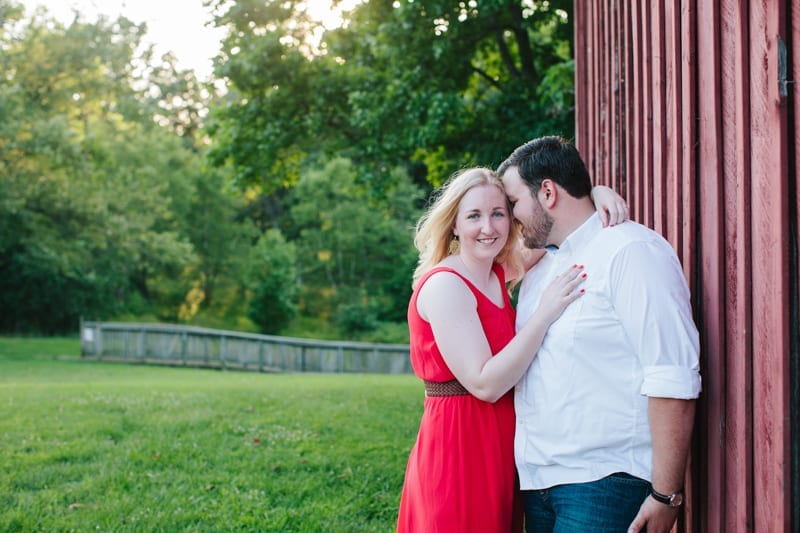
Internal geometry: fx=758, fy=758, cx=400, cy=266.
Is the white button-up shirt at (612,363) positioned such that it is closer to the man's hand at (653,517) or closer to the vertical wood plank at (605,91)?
the man's hand at (653,517)

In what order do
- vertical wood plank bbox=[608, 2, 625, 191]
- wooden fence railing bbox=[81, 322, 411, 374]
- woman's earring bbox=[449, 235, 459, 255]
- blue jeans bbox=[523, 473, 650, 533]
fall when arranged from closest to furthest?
blue jeans bbox=[523, 473, 650, 533] < woman's earring bbox=[449, 235, 459, 255] < vertical wood plank bbox=[608, 2, 625, 191] < wooden fence railing bbox=[81, 322, 411, 374]

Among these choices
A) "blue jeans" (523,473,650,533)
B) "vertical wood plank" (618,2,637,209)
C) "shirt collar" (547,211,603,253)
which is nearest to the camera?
"blue jeans" (523,473,650,533)

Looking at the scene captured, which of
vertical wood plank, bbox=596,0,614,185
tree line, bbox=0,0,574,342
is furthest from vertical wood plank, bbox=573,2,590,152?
tree line, bbox=0,0,574,342

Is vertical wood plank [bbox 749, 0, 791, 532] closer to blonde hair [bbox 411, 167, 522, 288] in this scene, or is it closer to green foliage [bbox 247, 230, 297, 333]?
blonde hair [bbox 411, 167, 522, 288]

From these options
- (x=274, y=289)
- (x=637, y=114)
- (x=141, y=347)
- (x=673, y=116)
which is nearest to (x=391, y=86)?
(x=637, y=114)

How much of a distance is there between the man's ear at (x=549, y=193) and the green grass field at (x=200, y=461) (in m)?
3.17

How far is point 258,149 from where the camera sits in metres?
12.3

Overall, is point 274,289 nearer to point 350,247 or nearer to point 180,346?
point 350,247

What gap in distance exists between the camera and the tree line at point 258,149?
10539 millimetres

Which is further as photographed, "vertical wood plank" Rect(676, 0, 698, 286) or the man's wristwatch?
"vertical wood plank" Rect(676, 0, 698, 286)

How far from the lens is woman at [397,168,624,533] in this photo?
2740mm

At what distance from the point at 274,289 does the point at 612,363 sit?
3006cm

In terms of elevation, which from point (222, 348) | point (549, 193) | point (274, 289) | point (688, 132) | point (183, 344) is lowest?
point (222, 348)

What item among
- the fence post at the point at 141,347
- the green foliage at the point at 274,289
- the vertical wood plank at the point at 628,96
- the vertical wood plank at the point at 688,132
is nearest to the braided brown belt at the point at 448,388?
the vertical wood plank at the point at 688,132
